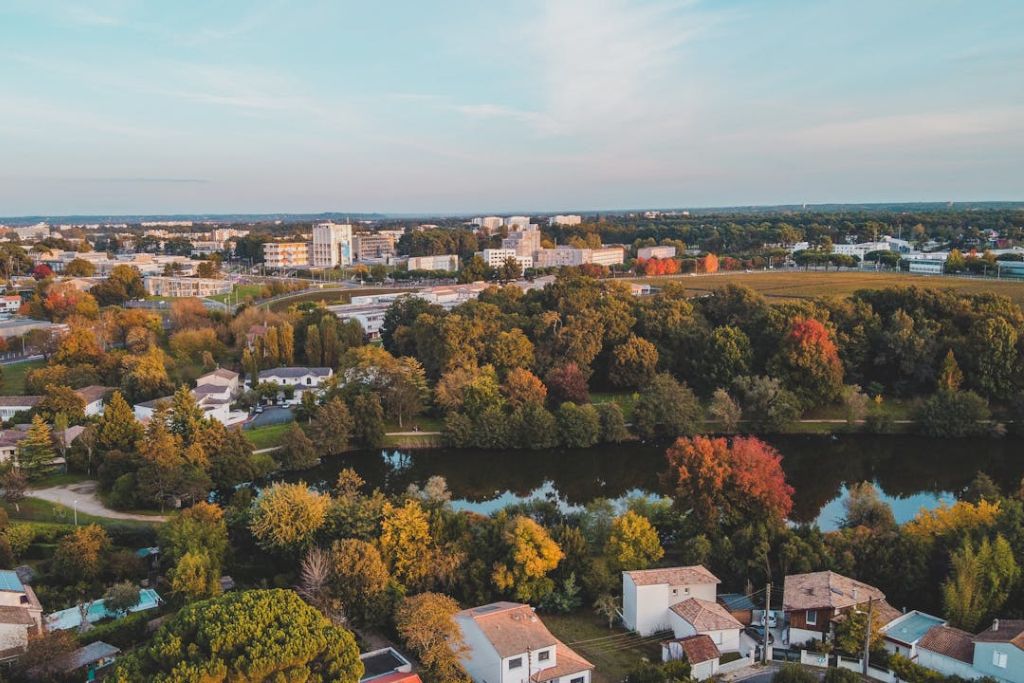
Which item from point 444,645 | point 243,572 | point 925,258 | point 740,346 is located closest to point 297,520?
point 243,572

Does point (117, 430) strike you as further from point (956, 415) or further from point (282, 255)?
point (282, 255)

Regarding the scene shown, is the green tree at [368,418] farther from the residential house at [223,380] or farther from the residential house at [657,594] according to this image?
the residential house at [657,594]

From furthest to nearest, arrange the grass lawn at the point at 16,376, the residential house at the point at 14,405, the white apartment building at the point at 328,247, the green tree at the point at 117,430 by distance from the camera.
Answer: the white apartment building at the point at 328,247 → the grass lawn at the point at 16,376 → the residential house at the point at 14,405 → the green tree at the point at 117,430

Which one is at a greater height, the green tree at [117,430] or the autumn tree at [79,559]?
the green tree at [117,430]

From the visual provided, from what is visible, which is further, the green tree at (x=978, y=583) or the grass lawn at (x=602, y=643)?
the green tree at (x=978, y=583)

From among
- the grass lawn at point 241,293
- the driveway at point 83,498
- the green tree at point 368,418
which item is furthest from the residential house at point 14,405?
the grass lawn at point 241,293

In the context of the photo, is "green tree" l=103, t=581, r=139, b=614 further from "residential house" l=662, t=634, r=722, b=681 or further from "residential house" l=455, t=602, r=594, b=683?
"residential house" l=662, t=634, r=722, b=681
